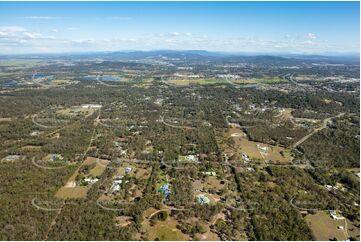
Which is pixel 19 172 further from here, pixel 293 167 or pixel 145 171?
pixel 293 167

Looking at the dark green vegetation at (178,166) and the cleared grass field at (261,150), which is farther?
the cleared grass field at (261,150)

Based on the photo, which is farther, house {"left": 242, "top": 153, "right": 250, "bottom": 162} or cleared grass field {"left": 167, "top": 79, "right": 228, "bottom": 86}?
cleared grass field {"left": 167, "top": 79, "right": 228, "bottom": 86}

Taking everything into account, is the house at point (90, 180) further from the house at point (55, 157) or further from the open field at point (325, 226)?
the open field at point (325, 226)

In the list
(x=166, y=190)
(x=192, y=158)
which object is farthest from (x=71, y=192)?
(x=192, y=158)

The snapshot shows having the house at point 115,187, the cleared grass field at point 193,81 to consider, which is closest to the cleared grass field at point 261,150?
the house at point 115,187

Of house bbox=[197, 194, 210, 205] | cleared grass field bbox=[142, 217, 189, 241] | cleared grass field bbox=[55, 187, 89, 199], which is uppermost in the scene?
house bbox=[197, 194, 210, 205]

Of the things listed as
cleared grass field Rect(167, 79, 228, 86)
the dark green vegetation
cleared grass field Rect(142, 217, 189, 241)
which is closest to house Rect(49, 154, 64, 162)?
the dark green vegetation

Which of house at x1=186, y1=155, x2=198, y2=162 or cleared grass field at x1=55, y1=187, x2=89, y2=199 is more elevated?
house at x1=186, y1=155, x2=198, y2=162

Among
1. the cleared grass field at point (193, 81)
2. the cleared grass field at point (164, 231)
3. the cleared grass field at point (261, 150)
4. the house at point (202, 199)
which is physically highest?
the cleared grass field at point (193, 81)

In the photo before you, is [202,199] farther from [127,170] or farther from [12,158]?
[12,158]

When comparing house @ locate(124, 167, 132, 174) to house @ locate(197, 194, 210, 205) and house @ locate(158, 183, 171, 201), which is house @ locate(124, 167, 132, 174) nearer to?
house @ locate(158, 183, 171, 201)

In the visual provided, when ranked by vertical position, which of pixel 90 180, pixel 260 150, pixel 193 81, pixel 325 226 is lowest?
pixel 325 226

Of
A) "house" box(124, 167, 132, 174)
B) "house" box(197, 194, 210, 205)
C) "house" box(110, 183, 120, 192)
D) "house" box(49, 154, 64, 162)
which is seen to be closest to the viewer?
"house" box(197, 194, 210, 205)
